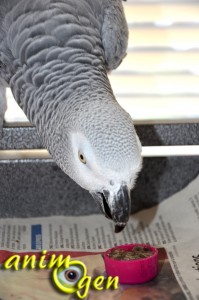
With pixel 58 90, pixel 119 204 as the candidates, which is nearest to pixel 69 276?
pixel 119 204

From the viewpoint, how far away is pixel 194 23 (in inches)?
69.1

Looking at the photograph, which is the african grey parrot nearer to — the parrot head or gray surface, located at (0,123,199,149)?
the parrot head

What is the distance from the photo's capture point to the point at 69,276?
120 cm

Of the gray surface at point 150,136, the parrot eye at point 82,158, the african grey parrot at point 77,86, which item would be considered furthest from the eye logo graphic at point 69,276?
the gray surface at point 150,136

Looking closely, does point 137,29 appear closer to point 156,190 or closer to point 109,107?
point 156,190

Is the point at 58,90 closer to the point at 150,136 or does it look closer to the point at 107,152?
the point at 107,152

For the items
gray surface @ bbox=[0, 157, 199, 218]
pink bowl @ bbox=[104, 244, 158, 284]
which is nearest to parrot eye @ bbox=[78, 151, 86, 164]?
pink bowl @ bbox=[104, 244, 158, 284]

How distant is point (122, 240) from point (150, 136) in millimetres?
307

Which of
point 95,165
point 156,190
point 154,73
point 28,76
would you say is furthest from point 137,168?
point 154,73

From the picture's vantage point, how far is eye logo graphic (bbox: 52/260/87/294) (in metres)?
1.15

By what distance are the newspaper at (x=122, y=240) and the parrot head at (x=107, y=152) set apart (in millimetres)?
207

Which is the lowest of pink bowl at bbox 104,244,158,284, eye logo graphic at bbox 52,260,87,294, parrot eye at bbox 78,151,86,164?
eye logo graphic at bbox 52,260,87,294

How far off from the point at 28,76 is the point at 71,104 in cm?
17

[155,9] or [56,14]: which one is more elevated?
[56,14]
